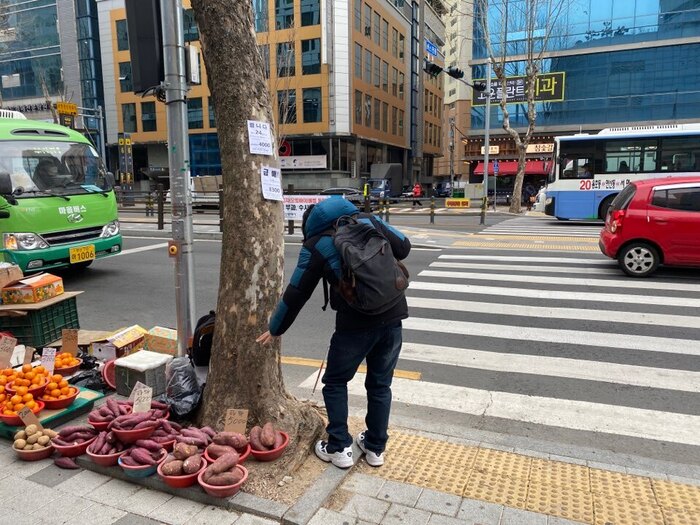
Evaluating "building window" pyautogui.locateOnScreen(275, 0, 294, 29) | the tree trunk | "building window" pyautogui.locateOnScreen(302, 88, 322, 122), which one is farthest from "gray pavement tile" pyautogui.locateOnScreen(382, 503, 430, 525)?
"building window" pyautogui.locateOnScreen(275, 0, 294, 29)

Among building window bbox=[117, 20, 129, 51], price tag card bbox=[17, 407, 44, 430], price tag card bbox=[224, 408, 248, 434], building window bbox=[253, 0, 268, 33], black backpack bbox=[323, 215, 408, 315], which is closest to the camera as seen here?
black backpack bbox=[323, 215, 408, 315]

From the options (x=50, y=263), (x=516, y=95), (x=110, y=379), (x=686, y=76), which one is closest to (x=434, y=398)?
(x=110, y=379)

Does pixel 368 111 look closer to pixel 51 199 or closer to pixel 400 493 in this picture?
pixel 51 199

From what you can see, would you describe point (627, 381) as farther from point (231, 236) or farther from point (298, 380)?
point (231, 236)

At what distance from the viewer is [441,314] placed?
740 centimetres

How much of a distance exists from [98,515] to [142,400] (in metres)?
0.85

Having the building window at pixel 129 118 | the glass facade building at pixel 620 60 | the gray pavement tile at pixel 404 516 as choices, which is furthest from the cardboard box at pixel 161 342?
the building window at pixel 129 118

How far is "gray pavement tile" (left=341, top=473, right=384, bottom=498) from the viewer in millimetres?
3018

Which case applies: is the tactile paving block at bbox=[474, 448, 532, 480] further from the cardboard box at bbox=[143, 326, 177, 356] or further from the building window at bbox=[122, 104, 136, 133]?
the building window at bbox=[122, 104, 136, 133]

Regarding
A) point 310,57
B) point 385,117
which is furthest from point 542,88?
point 310,57

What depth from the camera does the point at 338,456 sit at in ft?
10.6

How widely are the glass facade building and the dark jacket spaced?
37209mm

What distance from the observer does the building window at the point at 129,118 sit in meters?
49.3

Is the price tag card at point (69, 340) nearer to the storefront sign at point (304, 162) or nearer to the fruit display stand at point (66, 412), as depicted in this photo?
the fruit display stand at point (66, 412)
